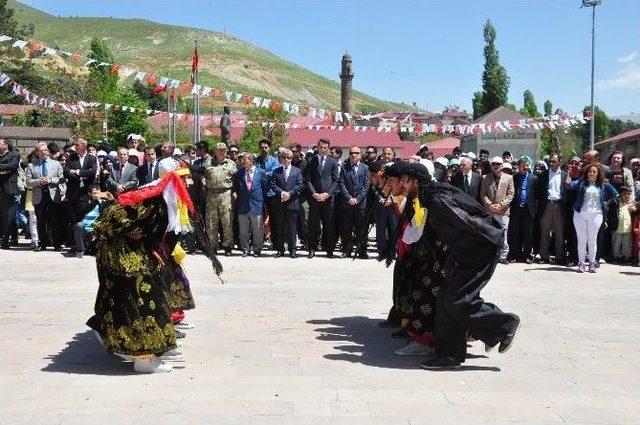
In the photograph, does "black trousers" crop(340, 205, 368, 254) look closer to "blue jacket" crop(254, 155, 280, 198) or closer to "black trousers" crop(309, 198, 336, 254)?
"black trousers" crop(309, 198, 336, 254)

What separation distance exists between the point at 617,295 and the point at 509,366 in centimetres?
426

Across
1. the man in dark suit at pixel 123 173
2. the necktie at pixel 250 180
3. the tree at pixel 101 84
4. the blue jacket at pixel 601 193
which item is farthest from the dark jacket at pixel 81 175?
the tree at pixel 101 84

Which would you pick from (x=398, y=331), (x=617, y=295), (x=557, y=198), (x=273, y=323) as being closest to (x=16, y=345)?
(x=273, y=323)

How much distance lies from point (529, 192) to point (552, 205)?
18.2 inches

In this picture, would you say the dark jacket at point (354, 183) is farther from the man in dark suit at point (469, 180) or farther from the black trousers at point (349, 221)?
the man in dark suit at point (469, 180)

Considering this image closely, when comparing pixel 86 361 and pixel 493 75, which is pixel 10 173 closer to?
pixel 86 361

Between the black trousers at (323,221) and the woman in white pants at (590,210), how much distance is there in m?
3.97

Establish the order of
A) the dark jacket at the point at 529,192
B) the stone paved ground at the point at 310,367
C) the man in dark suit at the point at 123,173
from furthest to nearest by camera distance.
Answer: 1. the dark jacket at the point at 529,192
2. the man in dark suit at the point at 123,173
3. the stone paved ground at the point at 310,367

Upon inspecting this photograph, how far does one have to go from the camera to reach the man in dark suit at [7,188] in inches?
542

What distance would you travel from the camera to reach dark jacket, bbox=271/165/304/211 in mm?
13234

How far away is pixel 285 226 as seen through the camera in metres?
13.4

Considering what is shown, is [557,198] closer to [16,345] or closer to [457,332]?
[457,332]

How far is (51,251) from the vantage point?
13.7 meters

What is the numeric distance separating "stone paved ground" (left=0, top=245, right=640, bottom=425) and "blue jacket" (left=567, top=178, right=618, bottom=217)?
2331 millimetres
